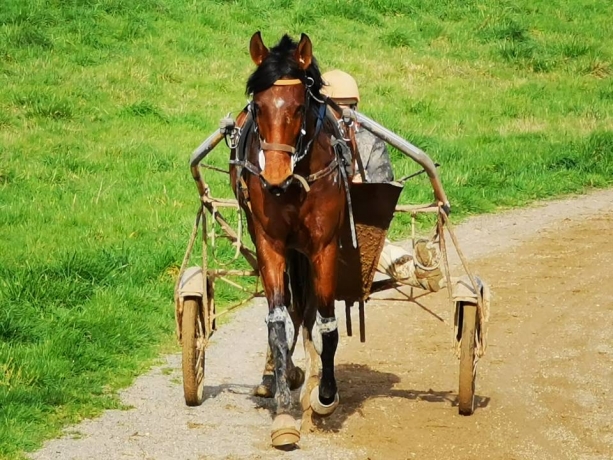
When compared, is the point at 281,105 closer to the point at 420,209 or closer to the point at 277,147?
the point at 277,147

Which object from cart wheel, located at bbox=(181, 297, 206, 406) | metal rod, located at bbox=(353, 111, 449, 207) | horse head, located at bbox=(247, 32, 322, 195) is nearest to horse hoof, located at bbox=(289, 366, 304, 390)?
cart wheel, located at bbox=(181, 297, 206, 406)

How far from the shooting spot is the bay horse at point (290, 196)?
584cm

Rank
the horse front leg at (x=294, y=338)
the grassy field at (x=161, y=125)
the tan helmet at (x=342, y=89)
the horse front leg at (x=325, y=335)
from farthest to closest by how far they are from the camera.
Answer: the grassy field at (x=161, y=125) → the tan helmet at (x=342, y=89) → the horse front leg at (x=294, y=338) → the horse front leg at (x=325, y=335)

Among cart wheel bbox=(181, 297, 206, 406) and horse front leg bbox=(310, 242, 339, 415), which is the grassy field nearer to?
cart wheel bbox=(181, 297, 206, 406)

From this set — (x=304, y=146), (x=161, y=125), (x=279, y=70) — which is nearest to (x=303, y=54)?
(x=279, y=70)

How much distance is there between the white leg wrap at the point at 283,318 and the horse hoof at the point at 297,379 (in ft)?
2.35

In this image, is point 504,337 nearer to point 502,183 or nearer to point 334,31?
point 502,183

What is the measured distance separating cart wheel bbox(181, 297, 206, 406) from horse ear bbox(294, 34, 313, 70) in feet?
5.42

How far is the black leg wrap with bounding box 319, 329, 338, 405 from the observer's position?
6.43 metres

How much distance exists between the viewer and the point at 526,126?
1638cm

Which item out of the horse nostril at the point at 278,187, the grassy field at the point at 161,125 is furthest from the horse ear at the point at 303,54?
the grassy field at the point at 161,125

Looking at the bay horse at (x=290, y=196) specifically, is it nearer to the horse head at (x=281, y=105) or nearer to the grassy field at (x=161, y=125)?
the horse head at (x=281, y=105)

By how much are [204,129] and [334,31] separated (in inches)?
227

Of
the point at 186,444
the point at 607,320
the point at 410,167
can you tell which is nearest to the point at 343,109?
the point at 186,444
